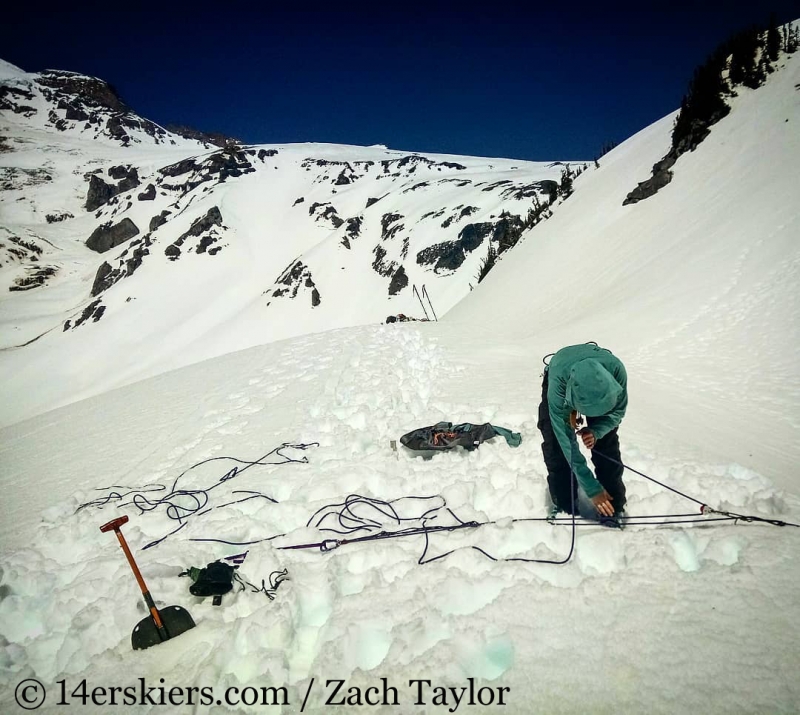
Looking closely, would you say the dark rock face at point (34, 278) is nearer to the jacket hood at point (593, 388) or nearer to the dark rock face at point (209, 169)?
the dark rock face at point (209, 169)

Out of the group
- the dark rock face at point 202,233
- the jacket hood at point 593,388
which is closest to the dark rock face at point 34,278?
the dark rock face at point 202,233

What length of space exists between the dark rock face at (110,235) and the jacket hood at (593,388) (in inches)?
3854

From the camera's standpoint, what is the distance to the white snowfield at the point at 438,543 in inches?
73.9

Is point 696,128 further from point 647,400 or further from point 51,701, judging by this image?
point 51,701

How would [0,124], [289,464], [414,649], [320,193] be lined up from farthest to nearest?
[0,124] → [320,193] → [289,464] → [414,649]

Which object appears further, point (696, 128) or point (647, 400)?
point (696, 128)

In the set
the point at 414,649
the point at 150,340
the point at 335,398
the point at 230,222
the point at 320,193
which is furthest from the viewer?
the point at 320,193

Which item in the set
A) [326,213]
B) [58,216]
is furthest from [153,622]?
[58,216]

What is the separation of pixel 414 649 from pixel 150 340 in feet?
179

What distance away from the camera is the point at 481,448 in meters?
4.13

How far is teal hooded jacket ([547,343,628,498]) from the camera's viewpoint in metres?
2.41

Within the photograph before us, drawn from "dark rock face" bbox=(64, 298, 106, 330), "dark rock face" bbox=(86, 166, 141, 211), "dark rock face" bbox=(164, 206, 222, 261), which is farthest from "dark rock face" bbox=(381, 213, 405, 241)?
"dark rock face" bbox=(86, 166, 141, 211)

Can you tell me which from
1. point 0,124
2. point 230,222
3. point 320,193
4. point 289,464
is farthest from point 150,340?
point 0,124

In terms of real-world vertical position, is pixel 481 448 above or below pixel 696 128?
below
